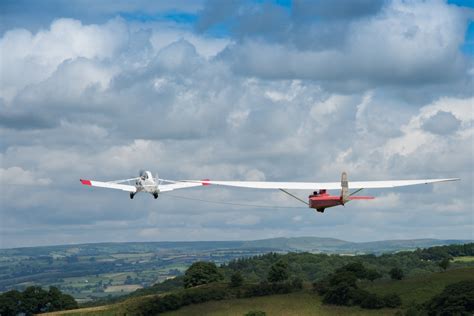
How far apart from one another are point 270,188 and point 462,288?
118418 mm

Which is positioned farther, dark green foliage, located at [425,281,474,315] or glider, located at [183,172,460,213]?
dark green foliage, located at [425,281,474,315]

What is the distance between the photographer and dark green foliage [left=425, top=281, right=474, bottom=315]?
173250mm

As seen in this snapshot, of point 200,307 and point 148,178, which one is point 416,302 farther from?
point 148,178

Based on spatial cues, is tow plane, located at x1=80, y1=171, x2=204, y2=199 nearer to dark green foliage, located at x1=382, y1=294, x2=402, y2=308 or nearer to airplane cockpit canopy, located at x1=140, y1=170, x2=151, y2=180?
airplane cockpit canopy, located at x1=140, y1=170, x2=151, y2=180

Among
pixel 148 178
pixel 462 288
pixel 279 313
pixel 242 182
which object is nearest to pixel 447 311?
pixel 462 288

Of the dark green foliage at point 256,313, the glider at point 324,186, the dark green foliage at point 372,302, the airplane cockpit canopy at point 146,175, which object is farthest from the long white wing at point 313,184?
the dark green foliage at point 372,302

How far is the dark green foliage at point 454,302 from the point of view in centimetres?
17325

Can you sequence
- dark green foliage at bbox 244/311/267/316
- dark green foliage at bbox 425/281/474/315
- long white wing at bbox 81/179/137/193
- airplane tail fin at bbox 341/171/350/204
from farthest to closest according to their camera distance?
dark green foliage at bbox 244/311/267/316 < dark green foliage at bbox 425/281/474/315 < long white wing at bbox 81/179/137/193 < airplane tail fin at bbox 341/171/350/204

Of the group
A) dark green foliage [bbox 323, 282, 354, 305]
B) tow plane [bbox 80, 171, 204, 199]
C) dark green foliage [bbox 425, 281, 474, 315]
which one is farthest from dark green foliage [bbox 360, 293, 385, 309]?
tow plane [bbox 80, 171, 204, 199]

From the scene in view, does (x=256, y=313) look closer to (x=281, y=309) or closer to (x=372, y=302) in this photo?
(x=281, y=309)

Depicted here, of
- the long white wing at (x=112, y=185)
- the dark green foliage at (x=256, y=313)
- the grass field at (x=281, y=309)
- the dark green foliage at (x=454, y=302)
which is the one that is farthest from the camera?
the grass field at (x=281, y=309)

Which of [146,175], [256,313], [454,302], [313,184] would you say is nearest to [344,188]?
[313,184]

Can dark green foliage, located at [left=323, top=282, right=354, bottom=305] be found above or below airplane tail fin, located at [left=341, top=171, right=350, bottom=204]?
below

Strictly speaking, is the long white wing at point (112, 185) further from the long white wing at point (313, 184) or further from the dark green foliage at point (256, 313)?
the dark green foliage at point (256, 313)
